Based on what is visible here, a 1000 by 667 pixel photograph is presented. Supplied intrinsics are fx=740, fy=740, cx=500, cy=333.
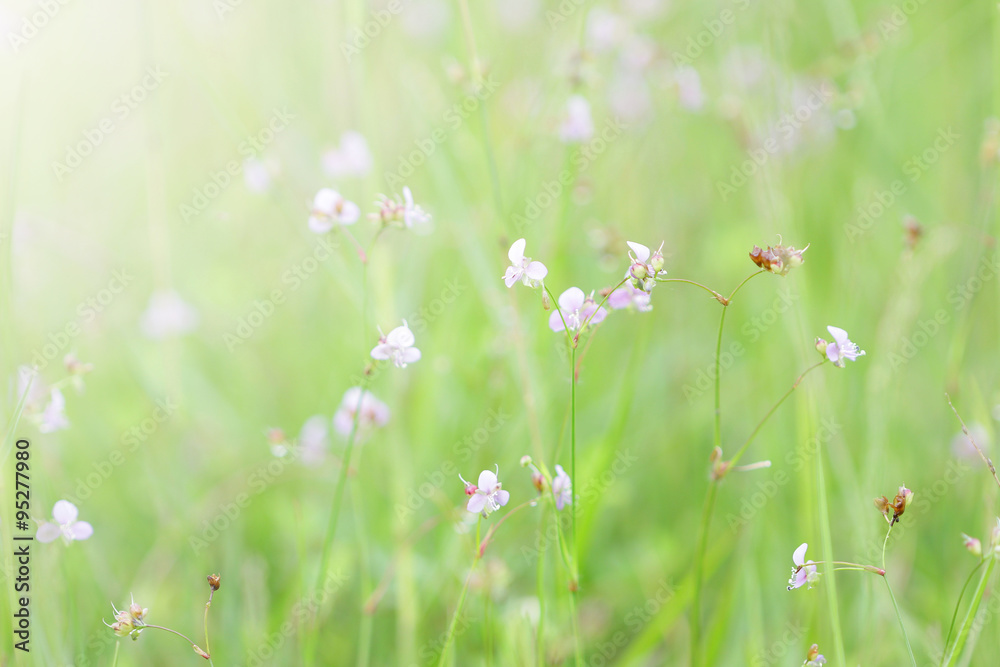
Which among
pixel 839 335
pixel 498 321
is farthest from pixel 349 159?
pixel 839 335

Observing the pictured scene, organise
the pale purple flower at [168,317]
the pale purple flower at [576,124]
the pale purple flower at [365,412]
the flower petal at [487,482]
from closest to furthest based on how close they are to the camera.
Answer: the flower petal at [487,482]
the pale purple flower at [365,412]
the pale purple flower at [576,124]
the pale purple flower at [168,317]

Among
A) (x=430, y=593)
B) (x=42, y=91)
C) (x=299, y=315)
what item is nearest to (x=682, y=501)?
(x=430, y=593)

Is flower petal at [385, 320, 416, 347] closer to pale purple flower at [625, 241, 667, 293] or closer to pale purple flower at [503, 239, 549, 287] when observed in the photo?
pale purple flower at [503, 239, 549, 287]

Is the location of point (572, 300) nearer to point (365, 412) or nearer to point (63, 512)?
point (365, 412)

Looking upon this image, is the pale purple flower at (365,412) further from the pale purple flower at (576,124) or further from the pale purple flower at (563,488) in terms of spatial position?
the pale purple flower at (576,124)

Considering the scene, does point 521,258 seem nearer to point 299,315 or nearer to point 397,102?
point 299,315

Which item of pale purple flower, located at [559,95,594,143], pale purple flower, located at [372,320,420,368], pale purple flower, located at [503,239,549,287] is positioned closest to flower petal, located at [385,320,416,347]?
pale purple flower, located at [372,320,420,368]

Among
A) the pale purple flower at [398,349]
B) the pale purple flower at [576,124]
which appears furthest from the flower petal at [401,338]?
the pale purple flower at [576,124]
